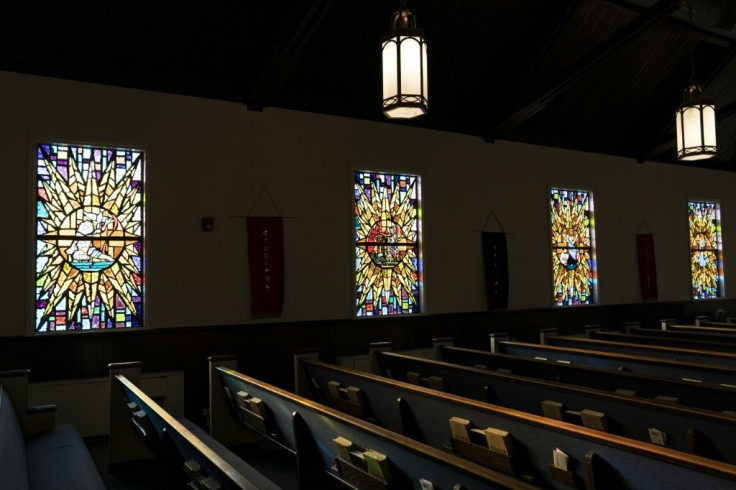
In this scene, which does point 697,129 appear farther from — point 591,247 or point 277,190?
point 591,247

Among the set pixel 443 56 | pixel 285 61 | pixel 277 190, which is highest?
pixel 443 56

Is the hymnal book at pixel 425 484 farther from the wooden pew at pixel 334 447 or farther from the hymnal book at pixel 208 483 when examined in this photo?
the hymnal book at pixel 208 483

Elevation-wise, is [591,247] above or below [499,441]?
above

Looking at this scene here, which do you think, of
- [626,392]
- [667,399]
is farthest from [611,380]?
[667,399]

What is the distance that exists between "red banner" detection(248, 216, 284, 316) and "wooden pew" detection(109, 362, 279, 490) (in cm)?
177

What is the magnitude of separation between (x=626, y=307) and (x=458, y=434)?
621cm

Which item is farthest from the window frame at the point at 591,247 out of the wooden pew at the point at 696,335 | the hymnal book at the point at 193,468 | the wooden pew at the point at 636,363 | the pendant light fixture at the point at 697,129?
the hymnal book at the point at 193,468

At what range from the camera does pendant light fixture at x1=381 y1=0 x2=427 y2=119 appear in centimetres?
269

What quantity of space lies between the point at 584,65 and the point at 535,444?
463 centimetres

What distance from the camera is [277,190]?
533cm

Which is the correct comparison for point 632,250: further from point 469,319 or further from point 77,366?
point 77,366

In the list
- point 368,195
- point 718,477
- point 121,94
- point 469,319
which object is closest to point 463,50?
point 368,195

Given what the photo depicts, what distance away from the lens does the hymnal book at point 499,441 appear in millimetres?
2025

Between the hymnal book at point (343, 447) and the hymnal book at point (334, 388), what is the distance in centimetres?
105
